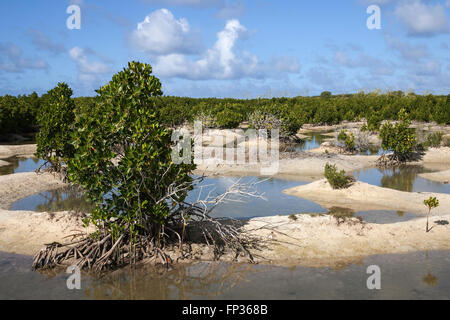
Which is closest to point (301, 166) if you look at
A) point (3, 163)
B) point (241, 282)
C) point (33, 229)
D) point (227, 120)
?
point (241, 282)

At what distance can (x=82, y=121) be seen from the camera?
36.8 ft

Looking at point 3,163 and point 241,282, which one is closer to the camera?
point 241,282

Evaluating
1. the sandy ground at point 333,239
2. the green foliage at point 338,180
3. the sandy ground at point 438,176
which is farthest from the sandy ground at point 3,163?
the sandy ground at point 438,176

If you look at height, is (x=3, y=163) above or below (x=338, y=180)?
below

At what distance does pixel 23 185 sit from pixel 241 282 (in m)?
15.7

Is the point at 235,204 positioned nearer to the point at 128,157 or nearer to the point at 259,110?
the point at 128,157

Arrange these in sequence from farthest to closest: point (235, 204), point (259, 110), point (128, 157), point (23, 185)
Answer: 1. point (259, 110)
2. point (23, 185)
3. point (235, 204)
4. point (128, 157)

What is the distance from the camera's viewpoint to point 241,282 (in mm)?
10602

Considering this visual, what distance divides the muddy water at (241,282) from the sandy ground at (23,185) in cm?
852

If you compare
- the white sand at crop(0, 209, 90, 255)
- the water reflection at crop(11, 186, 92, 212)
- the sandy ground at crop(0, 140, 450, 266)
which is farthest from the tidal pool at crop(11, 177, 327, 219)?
the white sand at crop(0, 209, 90, 255)

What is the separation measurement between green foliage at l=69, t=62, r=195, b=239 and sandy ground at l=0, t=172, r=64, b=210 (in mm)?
9105

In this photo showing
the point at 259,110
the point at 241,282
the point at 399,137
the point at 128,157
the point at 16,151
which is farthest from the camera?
the point at 259,110
